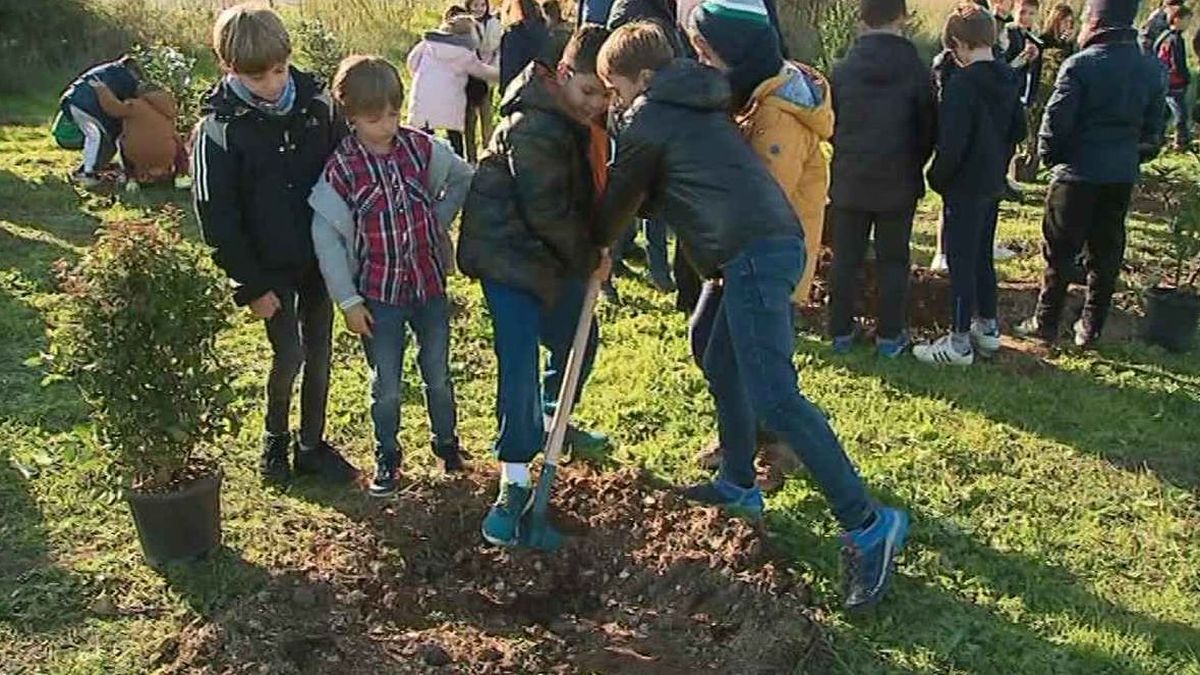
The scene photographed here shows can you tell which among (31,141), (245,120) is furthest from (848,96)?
(31,141)

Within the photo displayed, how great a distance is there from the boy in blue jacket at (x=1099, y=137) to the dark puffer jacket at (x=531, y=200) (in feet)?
9.63

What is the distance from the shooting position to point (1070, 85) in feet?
18.7

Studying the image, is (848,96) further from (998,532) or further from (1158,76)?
(998,532)

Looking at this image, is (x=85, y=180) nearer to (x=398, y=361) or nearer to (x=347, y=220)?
(x=398, y=361)

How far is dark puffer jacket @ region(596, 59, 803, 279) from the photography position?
3523mm

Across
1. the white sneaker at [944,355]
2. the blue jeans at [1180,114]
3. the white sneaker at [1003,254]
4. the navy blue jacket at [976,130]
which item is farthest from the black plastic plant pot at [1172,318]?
the blue jeans at [1180,114]

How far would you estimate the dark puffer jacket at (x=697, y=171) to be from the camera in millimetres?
3523

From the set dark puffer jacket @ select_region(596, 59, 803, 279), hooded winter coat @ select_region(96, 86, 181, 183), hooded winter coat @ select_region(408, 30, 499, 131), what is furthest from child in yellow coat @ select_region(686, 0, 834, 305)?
hooded winter coat @ select_region(96, 86, 181, 183)

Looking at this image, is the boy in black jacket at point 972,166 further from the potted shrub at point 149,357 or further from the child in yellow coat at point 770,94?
the potted shrub at point 149,357

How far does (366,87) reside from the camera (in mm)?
3830

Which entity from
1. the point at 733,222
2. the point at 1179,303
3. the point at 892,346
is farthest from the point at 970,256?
the point at 733,222

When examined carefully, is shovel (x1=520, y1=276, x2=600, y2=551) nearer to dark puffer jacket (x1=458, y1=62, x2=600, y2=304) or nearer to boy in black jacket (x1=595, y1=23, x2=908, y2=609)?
dark puffer jacket (x1=458, y1=62, x2=600, y2=304)

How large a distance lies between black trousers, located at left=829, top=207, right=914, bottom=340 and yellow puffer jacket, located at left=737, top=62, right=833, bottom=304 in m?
1.21

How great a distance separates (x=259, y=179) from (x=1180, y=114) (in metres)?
10.7
